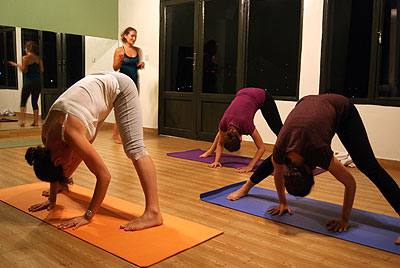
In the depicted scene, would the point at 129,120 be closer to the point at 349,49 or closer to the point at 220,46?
the point at 349,49

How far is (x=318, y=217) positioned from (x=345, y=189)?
1.35 feet

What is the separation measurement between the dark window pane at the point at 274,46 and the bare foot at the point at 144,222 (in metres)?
3.26

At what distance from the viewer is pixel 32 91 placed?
226 inches

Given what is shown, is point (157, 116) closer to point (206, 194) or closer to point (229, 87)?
point (229, 87)

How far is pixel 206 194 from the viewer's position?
295 cm

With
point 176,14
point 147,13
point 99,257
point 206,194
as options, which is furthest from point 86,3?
point 99,257

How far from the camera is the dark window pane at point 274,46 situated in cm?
505

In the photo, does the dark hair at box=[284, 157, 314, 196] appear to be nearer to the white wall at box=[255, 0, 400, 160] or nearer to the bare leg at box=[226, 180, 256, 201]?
the bare leg at box=[226, 180, 256, 201]

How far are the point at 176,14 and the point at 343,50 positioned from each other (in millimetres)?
2782

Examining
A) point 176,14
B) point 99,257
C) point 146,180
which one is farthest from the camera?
point 176,14

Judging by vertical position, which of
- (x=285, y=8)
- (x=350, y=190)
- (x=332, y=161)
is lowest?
(x=350, y=190)

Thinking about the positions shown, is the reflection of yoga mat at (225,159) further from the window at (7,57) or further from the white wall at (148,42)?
the window at (7,57)

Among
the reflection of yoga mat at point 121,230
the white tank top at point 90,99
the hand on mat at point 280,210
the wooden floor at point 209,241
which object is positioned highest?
the white tank top at point 90,99

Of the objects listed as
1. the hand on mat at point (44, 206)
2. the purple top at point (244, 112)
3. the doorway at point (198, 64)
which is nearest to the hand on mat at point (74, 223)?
the hand on mat at point (44, 206)
